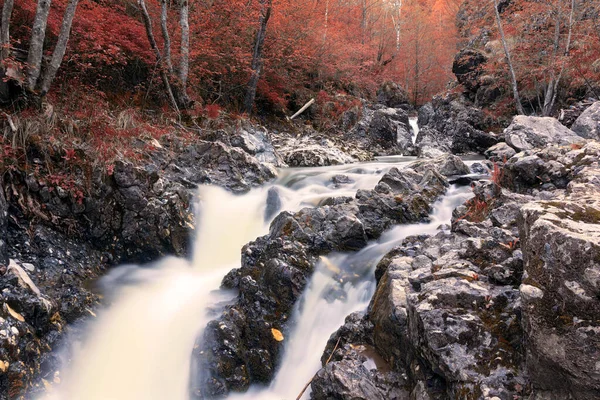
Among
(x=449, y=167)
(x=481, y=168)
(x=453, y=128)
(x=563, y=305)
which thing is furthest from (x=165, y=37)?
(x=453, y=128)

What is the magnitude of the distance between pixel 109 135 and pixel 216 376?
16.2ft

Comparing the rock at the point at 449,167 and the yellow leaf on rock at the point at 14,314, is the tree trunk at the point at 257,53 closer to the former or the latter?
the rock at the point at 449,167

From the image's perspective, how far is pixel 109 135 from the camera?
6625 mm

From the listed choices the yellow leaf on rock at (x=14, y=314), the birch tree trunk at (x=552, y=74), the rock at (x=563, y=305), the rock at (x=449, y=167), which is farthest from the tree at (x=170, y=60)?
the birch tree trunk at (x=552, y=74)

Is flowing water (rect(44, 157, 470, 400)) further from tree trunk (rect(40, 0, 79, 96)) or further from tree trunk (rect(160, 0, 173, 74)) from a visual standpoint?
tree trunk (rect(160, 0, 173, 74))

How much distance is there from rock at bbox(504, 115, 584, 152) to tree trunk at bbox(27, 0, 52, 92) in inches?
415

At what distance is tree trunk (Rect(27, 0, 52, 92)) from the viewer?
246 inches

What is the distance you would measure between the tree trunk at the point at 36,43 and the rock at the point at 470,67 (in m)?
17.3

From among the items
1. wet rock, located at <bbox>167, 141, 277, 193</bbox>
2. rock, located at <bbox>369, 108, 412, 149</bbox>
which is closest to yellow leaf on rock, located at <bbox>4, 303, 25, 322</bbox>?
wet rock, located at <bbox>167, 141, 277, 193</bbox>

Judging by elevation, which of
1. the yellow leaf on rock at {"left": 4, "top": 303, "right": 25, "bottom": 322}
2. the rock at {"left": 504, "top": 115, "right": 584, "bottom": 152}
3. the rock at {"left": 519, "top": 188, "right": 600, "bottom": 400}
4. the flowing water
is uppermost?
the rock at {"left": 519, "top": 188, "right": 600, "bottom": 400}

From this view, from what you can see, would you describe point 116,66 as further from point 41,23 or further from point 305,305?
point 305,305

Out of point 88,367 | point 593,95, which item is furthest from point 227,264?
point 593,95

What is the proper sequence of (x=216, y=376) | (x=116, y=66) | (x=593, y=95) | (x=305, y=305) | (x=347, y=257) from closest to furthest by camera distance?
(x=216, y=376) < (x=305, y=305) < (x=347, y=257) < (x=116, y=66) < (x=593, y=95)

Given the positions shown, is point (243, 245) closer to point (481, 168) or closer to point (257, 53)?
point (481, 168)
